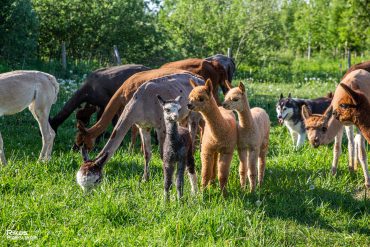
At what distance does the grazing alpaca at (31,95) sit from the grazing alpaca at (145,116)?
168cm

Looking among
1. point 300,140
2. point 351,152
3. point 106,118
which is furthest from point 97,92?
point 351,152

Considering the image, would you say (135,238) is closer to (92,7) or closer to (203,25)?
(92,7)

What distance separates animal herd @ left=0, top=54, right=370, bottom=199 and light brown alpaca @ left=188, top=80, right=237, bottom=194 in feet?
0.04

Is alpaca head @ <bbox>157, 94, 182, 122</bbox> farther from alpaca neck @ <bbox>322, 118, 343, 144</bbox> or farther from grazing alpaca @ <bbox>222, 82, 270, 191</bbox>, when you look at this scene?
alpaca neck @ <bbox>322, 118, 343, 144</bbox>

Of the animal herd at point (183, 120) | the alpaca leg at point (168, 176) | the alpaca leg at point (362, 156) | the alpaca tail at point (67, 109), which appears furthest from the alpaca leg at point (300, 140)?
the alpaca tail at point (67, 109)

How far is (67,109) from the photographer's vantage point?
9406 mm

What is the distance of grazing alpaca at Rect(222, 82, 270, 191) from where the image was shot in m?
5.81

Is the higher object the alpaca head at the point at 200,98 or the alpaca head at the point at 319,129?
the alpaca head at the point at 200,98

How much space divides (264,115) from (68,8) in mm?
15777

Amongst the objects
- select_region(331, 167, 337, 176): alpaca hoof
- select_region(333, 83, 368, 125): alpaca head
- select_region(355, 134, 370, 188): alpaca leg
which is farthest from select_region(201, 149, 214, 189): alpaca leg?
select_region(355, 134, 370, 188): alpaca leg

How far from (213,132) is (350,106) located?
1822 mm

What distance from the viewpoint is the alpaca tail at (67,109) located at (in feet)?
30.6

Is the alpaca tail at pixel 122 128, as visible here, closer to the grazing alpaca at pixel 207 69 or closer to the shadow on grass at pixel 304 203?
the shadow on grass at pixel 304 203

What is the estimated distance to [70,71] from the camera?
17281mm
